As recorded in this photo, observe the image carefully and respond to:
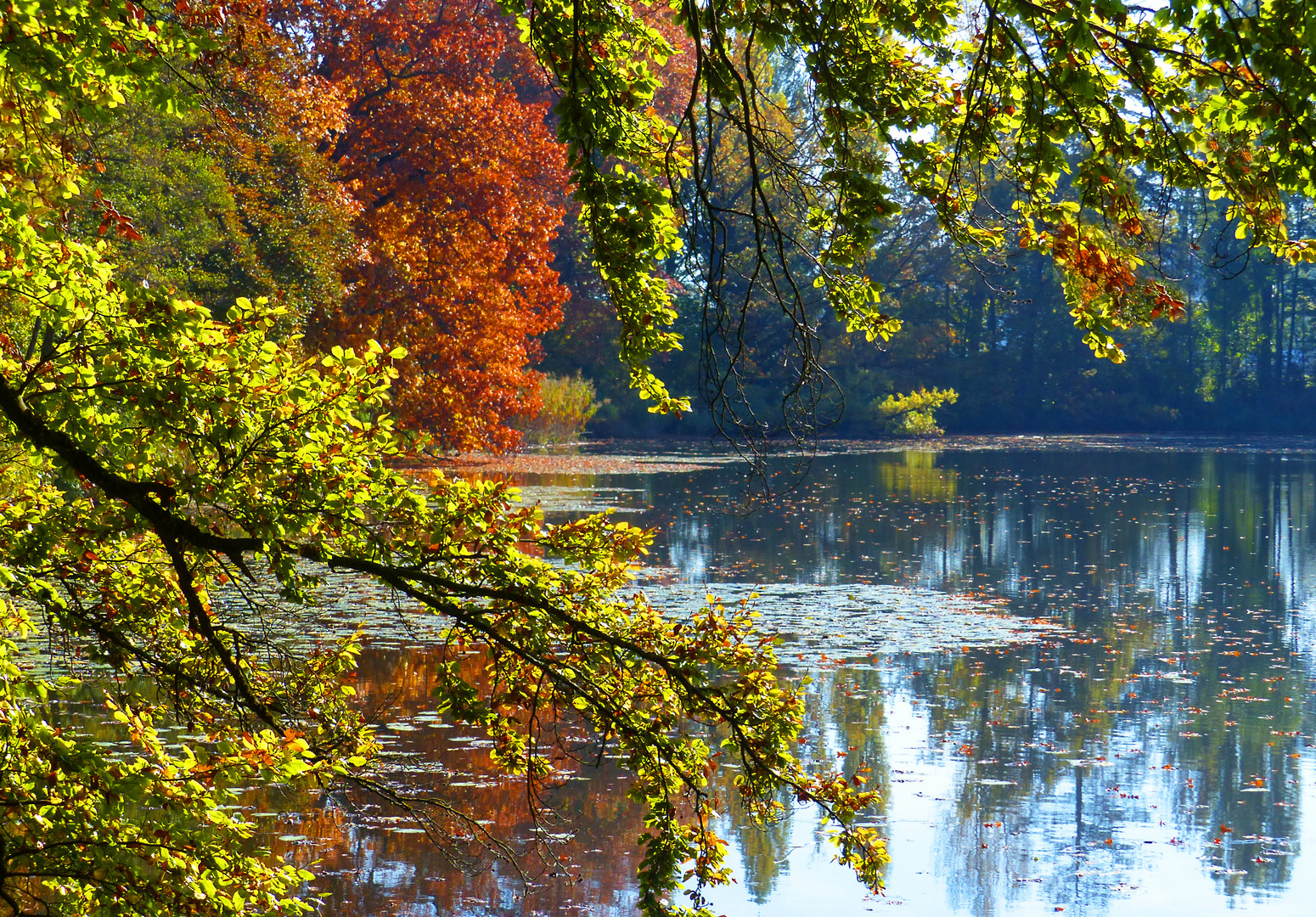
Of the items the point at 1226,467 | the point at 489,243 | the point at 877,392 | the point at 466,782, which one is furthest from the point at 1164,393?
the point at 466,782

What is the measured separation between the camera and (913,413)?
4653cm

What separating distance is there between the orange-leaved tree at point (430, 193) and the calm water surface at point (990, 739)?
18.7 feet

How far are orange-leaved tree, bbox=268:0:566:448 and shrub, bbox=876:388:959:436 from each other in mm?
24080

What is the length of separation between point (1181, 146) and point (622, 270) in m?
1.56

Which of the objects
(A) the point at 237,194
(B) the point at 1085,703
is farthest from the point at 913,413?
(B) the point at 1085,703

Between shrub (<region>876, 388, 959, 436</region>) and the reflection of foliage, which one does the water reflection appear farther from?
shrub (<region>876, 388, 959, 436</region>)

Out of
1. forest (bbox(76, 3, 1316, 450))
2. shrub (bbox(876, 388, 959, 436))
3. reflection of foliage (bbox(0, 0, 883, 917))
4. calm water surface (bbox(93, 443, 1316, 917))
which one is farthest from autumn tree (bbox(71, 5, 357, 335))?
shrub (bbox(876, 388, 959, 436))

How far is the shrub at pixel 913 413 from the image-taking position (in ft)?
151

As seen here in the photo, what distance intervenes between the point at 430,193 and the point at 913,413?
87.9 ft

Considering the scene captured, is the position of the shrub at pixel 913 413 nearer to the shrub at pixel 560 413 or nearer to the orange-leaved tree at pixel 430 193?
the shrub at pixel 560 413

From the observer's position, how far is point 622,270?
12.8 ft

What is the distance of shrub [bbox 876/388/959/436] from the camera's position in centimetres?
4612

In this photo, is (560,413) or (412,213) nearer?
(412,213)

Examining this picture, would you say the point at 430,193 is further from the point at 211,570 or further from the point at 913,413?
the point at 913,413
